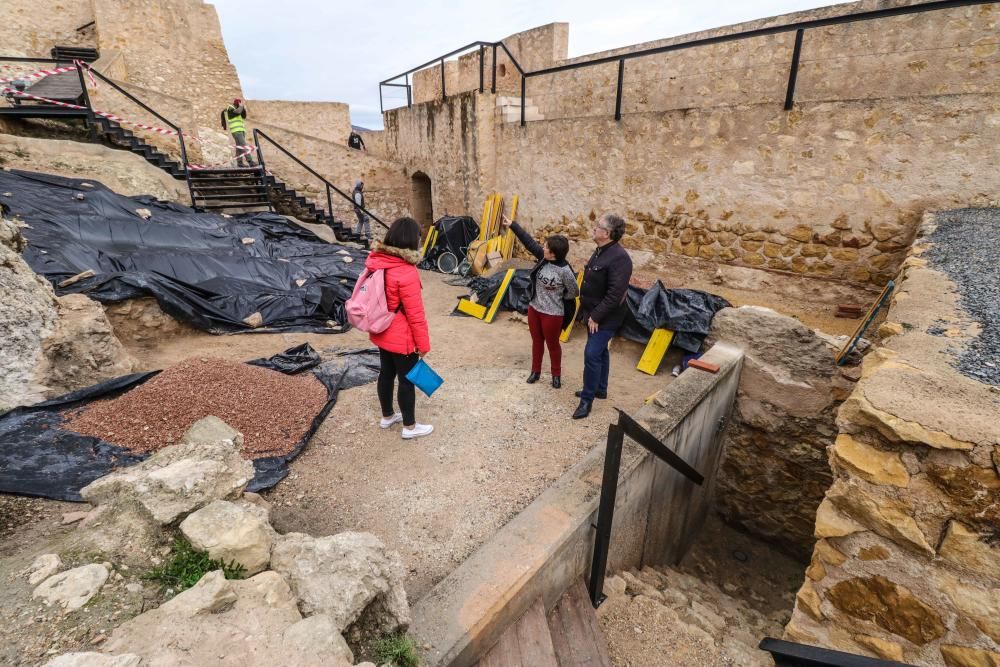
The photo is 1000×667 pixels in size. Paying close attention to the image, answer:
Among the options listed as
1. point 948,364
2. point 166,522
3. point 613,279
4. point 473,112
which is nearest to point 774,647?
point 948,364

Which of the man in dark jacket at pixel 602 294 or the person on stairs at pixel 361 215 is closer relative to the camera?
the man in dark jacket at pixel 602 294

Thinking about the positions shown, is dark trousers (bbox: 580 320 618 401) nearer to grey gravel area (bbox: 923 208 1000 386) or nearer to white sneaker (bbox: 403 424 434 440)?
white sneaker (bbox: 403 424 434 440)

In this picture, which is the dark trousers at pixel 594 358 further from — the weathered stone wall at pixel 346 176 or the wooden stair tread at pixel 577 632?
the weathered stone wall at pixel 346 176

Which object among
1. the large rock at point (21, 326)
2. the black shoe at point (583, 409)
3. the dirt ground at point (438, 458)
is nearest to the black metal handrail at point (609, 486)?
the dirt ground at point (438, 458)

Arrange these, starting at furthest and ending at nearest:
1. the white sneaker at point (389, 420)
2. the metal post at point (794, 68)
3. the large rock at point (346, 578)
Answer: the metal post at point (794, 68)
the white sneaker at point (389, 420)
the large rock at point (346, 578)

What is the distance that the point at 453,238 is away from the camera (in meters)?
9.62

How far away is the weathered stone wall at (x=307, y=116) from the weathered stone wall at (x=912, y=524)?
16205 mm

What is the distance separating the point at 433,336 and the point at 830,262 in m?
4.64

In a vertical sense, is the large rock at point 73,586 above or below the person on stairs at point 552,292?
below

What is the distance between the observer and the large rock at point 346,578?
1.53m

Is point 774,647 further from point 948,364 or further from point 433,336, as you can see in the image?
point 433,336

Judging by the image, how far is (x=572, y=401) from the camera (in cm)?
419

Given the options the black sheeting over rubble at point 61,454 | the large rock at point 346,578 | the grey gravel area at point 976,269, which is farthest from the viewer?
the black sheeting over rubble at point 61,454

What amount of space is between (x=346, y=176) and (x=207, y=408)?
1081 cm
